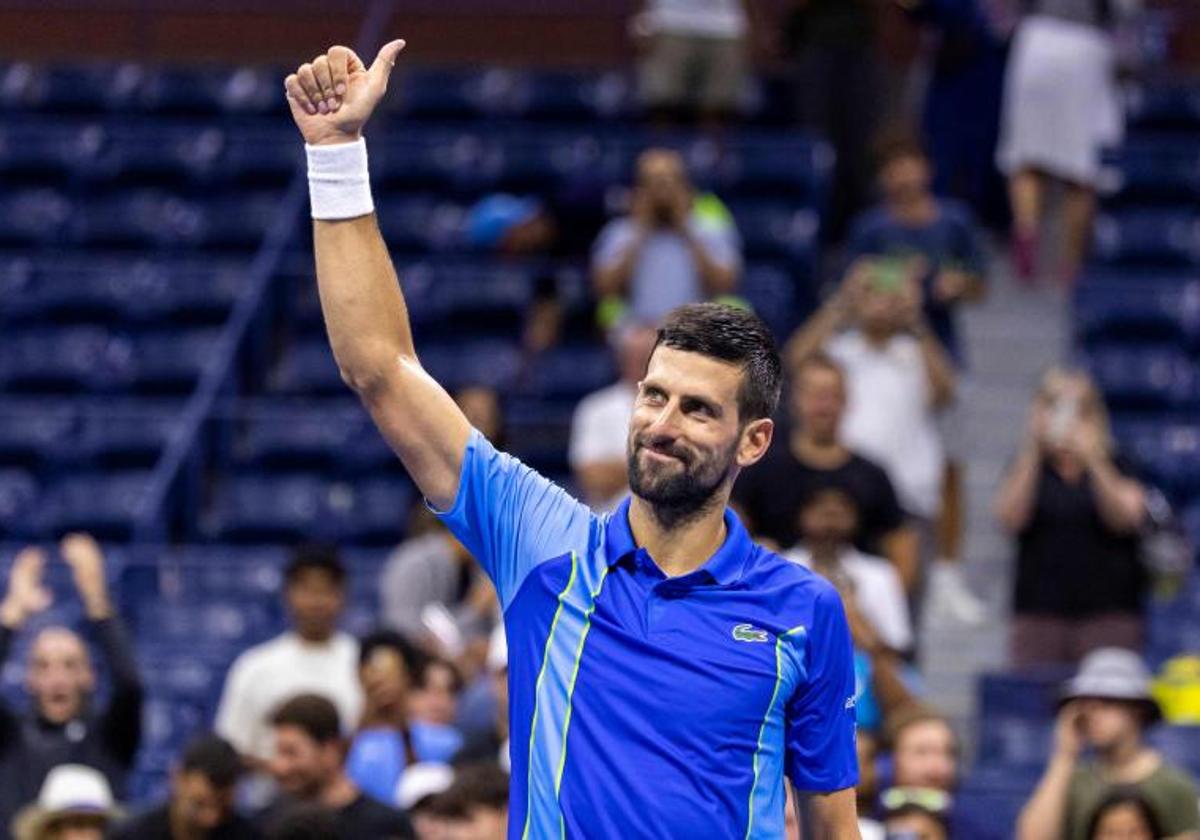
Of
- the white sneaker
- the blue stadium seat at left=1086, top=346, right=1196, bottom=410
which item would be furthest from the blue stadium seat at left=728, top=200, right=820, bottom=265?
the white sneaker

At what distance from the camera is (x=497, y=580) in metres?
4.59

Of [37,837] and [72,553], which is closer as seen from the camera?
[37,837]

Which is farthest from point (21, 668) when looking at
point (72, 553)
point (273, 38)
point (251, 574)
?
point (273, 38)

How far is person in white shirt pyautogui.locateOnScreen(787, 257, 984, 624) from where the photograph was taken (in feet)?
37.0

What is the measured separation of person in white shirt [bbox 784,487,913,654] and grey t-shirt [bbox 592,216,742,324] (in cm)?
258

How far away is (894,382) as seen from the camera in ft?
37.0

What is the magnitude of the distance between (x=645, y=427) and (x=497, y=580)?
0.41m

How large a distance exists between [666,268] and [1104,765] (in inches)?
171

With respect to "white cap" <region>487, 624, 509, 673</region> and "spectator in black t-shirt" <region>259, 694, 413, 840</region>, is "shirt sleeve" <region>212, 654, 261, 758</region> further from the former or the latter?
"spectator in black t-shirt" <region>259, 694, 413, 840</region>

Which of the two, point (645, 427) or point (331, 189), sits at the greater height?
point (331, 189)

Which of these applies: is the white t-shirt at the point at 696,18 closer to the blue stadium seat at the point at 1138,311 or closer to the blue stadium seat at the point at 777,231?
the blue stadium seat at the point at 777,231

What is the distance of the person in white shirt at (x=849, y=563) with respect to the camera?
9.55 meters

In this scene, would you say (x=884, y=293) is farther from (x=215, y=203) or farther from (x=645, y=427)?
(x=645, y=427)

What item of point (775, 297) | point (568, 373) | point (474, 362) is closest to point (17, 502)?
point (474, 362)
